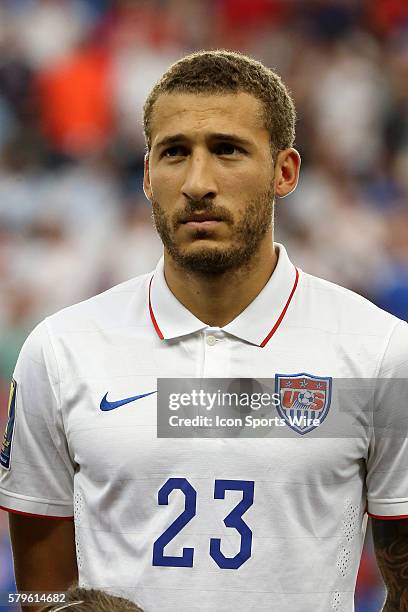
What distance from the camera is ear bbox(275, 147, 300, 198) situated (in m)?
2.00

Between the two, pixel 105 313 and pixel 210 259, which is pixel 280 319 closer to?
pixel 210 259

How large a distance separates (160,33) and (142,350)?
342 cm

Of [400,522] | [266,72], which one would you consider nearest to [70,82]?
[266,72]

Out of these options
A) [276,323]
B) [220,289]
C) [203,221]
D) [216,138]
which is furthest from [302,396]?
[216,138]

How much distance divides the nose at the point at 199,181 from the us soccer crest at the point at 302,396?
36cm

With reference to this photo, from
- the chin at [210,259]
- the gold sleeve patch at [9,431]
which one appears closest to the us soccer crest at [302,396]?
the chin at [210,259]

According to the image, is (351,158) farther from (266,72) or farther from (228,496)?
(228,496)

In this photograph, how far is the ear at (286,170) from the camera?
2.00 meters

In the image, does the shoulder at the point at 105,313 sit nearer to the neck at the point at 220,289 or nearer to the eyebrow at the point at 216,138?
the neck at the point at 220,289

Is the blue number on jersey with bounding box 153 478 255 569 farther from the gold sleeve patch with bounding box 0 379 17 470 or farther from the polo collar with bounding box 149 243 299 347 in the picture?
the gold sleeve patch with bounding box 0 379 17 470

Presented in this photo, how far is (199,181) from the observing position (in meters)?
1.82

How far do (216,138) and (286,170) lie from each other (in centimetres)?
22

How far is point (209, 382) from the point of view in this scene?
6.24 feet

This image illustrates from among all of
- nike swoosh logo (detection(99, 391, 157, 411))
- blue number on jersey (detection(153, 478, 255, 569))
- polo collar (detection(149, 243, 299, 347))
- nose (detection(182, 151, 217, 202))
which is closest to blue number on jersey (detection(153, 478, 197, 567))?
blue number on jersey (detection(153, 478, 255, 569))
